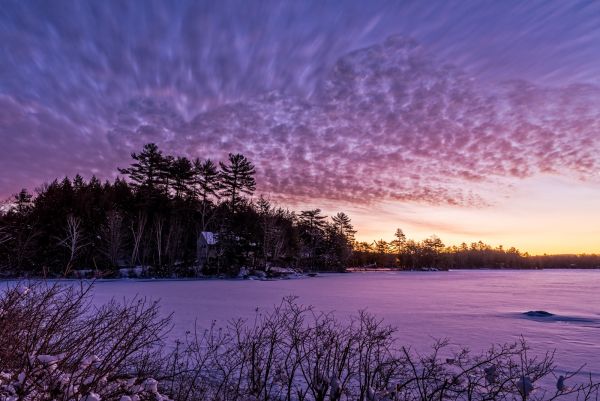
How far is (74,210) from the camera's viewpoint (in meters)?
47.7

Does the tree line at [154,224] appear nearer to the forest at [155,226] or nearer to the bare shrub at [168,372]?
the forest at [155,226]

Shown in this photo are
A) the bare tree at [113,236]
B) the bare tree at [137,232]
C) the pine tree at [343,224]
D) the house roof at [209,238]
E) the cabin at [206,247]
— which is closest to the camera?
the bare tree at [113,236]

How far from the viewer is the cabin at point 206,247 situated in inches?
1873

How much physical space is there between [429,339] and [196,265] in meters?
39.5

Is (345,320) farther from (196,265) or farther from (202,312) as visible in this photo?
(196,265)

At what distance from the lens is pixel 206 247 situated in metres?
47.9

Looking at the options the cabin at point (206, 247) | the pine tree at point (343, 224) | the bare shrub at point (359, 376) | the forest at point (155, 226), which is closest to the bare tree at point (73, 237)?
the forest at point (155, 226)

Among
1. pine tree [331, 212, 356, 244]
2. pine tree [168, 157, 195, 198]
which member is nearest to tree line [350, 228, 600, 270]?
pine tree [331, 212, 356, 244]

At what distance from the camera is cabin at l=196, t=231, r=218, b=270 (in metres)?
47.6

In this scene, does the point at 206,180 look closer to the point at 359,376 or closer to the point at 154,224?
the point at 154,224

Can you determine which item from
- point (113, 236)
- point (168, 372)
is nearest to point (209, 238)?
point (113, 236)

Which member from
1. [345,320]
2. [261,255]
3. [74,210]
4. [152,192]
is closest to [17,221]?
[74,210]

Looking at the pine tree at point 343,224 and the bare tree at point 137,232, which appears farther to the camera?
the pine tree at point 343,224

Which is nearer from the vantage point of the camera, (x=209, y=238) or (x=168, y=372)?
(x=168, y=372)
